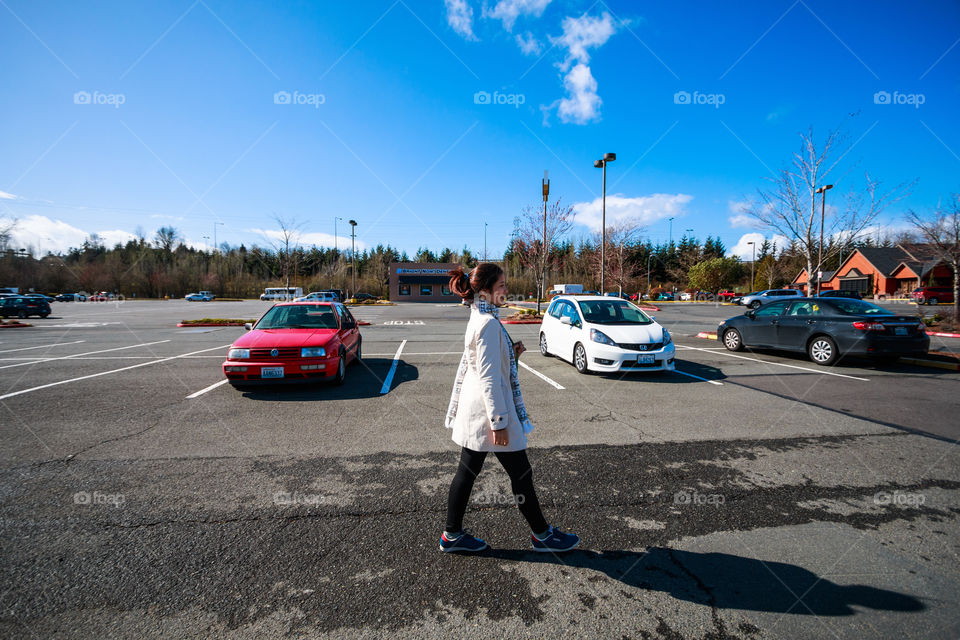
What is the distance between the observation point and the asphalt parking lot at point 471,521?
88.3 inches

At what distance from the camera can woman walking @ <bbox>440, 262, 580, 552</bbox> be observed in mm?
2619

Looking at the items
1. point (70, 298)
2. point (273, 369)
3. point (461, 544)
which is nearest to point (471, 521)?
point (461, 544)

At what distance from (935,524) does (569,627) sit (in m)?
3.02

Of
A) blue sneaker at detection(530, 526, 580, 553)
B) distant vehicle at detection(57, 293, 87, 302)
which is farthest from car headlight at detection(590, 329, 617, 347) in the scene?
distant vehicle at detection(57, 293, 87, 302)

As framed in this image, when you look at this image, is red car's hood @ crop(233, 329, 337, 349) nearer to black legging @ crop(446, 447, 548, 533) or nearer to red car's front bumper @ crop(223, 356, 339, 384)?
red car's front bumper @ crop(223, 356, 339, 384)

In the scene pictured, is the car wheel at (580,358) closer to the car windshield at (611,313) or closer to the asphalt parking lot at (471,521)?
the car windshield at (611,313)

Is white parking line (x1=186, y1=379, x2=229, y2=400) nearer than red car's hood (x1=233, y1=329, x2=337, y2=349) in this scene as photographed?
Yes

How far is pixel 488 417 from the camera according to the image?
2.61 m

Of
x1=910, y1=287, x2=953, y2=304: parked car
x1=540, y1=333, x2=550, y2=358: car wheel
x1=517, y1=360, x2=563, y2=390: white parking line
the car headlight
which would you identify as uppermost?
x1=910, y1=287, x2=953, y2=304: parked car

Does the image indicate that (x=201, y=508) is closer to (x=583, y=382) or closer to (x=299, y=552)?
(x=299, y=552)

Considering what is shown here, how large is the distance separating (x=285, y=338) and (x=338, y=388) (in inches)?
49.3

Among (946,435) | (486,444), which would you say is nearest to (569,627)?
(486,444)

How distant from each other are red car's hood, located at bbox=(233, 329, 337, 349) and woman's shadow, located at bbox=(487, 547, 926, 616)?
549 centimetres

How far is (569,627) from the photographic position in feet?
7.10
